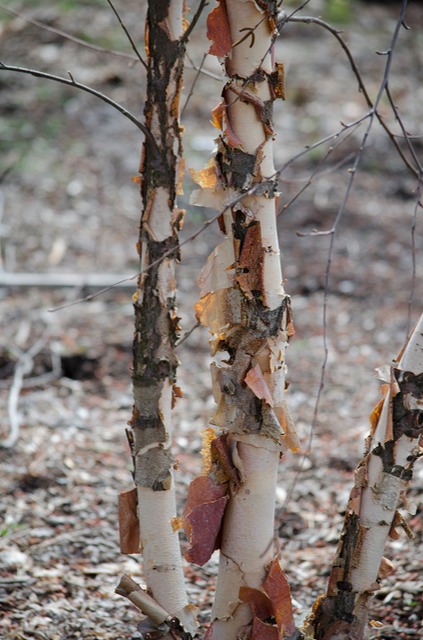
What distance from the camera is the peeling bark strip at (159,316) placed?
1408 mm

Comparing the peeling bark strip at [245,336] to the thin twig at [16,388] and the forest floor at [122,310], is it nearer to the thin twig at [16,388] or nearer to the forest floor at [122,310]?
the forest floor at [122,310]

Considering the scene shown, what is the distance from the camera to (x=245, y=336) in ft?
4.90

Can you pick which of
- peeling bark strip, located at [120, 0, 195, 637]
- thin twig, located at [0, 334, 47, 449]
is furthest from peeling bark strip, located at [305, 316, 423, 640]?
thin twig, located at [0, 334, 47, 449]

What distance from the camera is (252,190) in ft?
4.41

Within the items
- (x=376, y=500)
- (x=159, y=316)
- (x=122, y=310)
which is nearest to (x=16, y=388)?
(x=122, y=310)

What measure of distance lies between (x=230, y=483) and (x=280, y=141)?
5166 mm

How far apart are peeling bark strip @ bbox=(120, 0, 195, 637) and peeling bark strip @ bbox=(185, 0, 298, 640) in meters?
0.07

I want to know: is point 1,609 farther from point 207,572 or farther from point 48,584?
point 207,572

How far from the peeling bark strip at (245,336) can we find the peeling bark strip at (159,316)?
0.07m

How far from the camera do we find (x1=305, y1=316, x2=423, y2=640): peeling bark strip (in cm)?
146

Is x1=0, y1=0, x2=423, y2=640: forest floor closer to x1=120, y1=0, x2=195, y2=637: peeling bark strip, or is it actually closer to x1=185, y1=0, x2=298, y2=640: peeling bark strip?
x1=185, y1=0, x2=298, y2=640: peeling bark strip

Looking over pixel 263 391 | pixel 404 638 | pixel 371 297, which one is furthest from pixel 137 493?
pixel 371 297

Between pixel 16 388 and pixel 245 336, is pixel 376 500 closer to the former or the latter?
pixel 245 336

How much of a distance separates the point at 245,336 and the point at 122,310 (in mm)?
2799
